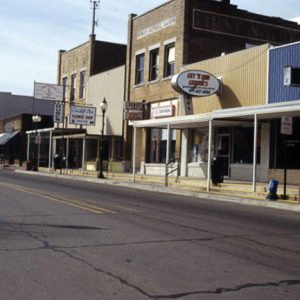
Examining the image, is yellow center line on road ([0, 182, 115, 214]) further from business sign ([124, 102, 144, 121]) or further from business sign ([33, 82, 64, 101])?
business sign ([33, 82, 64, 101])

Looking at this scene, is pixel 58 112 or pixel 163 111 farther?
pixel 58 112

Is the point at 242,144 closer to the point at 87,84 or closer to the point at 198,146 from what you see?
the point at 198,146

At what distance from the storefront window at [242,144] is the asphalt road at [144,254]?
11595mm

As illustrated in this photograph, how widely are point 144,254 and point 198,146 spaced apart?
2238 centimetres

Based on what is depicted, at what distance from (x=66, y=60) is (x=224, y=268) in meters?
44.9

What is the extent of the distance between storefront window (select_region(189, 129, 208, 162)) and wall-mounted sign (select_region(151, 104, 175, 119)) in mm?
2199

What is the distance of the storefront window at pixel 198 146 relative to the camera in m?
30.6

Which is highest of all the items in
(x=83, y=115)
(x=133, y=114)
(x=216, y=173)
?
(x=83, y=115)

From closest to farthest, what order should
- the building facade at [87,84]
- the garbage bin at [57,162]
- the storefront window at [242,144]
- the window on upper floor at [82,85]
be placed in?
1. the storefront window at [242,144]
2. the building facade at [87,84]
3. the garbage bin at [57,162]
4. the window on upper floor at [82,85]

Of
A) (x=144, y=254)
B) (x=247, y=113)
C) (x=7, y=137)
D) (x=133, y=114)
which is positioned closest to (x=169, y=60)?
(x=133, y=114)

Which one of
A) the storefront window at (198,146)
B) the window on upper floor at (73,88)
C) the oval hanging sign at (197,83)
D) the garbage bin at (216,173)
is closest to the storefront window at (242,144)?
the oval hanging sign at (197,83)

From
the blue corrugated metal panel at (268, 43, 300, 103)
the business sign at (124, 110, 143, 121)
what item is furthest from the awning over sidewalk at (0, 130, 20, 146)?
the blue corrugated metal panel at (268, 43, 300, 103)

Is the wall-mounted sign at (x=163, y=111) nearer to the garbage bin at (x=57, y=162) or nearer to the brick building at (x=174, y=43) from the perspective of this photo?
the brick building at (x=174, y=43)

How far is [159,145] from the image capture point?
34.8 metres
